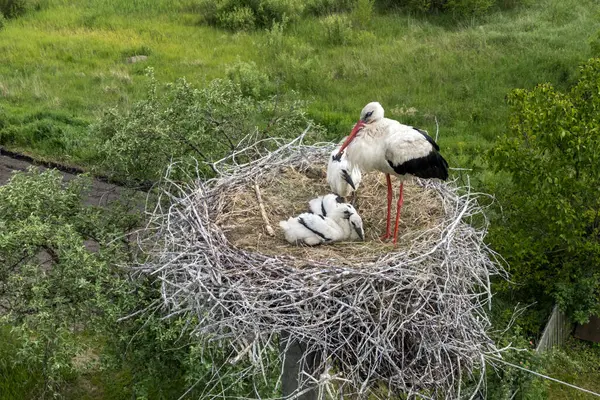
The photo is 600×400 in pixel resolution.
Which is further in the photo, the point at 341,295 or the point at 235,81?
the point at 235,81

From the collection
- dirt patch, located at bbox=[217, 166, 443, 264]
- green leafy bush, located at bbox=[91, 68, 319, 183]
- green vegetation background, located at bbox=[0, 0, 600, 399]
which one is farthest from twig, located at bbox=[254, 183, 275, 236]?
green leafy bush, located at bbox=[91, 68, 319, 183]

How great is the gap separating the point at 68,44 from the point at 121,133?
13.0 metres

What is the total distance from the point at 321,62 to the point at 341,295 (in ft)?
44.5

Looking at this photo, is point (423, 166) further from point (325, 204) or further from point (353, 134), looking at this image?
point (325, 204)

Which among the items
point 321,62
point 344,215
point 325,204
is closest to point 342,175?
point 325,204

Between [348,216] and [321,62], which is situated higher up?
[348,216]

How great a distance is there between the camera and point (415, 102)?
584 inches

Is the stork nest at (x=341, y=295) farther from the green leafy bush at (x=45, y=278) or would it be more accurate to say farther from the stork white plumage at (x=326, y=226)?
the green leafy bush at (x=45, y=278)

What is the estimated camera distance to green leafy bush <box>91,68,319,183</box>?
7.46 m

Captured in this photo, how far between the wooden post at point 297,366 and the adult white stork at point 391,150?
1.23 metres

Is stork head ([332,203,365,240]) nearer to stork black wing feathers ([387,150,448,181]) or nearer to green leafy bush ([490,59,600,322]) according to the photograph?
stork black wing feathers ([387,150,448,181])

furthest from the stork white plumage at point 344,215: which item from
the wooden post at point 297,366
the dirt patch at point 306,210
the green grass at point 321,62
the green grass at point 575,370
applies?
the green grass at point 321,62

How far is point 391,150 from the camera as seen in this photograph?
5496mm

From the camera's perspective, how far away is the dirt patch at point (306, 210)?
17.5 feet
